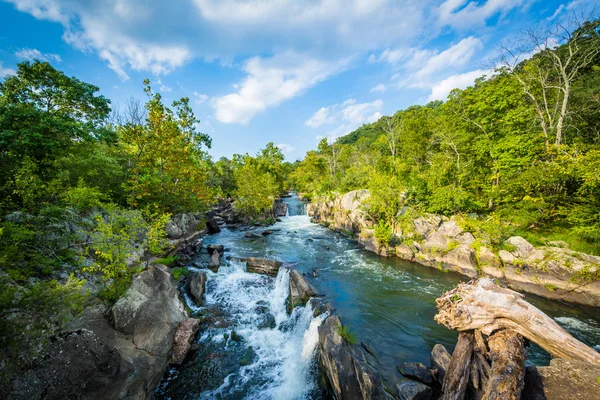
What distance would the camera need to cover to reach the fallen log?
4.84 m

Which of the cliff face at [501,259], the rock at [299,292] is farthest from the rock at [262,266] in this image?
the cliff face at [501,259]

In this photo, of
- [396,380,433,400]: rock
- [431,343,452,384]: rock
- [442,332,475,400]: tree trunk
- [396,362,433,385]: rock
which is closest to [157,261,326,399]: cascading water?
[396,380,433,400]: rock

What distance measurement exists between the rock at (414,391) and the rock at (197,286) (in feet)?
30.8

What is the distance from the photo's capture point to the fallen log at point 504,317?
4836 millimetres

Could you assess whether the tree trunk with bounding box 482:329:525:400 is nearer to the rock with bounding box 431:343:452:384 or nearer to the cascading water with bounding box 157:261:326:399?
the rock with bounding box 431:343:452:384

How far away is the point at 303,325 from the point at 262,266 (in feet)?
19.0

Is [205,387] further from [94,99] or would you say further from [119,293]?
[94,99]

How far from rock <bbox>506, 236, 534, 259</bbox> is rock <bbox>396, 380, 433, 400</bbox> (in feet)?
37.7

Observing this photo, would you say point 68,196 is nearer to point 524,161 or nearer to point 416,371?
point 416,371

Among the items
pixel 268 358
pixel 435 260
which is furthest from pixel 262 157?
pixel 268 358

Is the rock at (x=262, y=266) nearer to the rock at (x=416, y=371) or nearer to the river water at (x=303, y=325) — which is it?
the river water at (x=303, y=325)

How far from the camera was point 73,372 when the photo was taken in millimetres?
4730

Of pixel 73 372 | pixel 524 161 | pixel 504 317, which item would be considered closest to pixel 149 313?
pixel 73 372

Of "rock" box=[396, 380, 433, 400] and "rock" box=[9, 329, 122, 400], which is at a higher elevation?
"rock" box=[9, 329, 122, 400]
